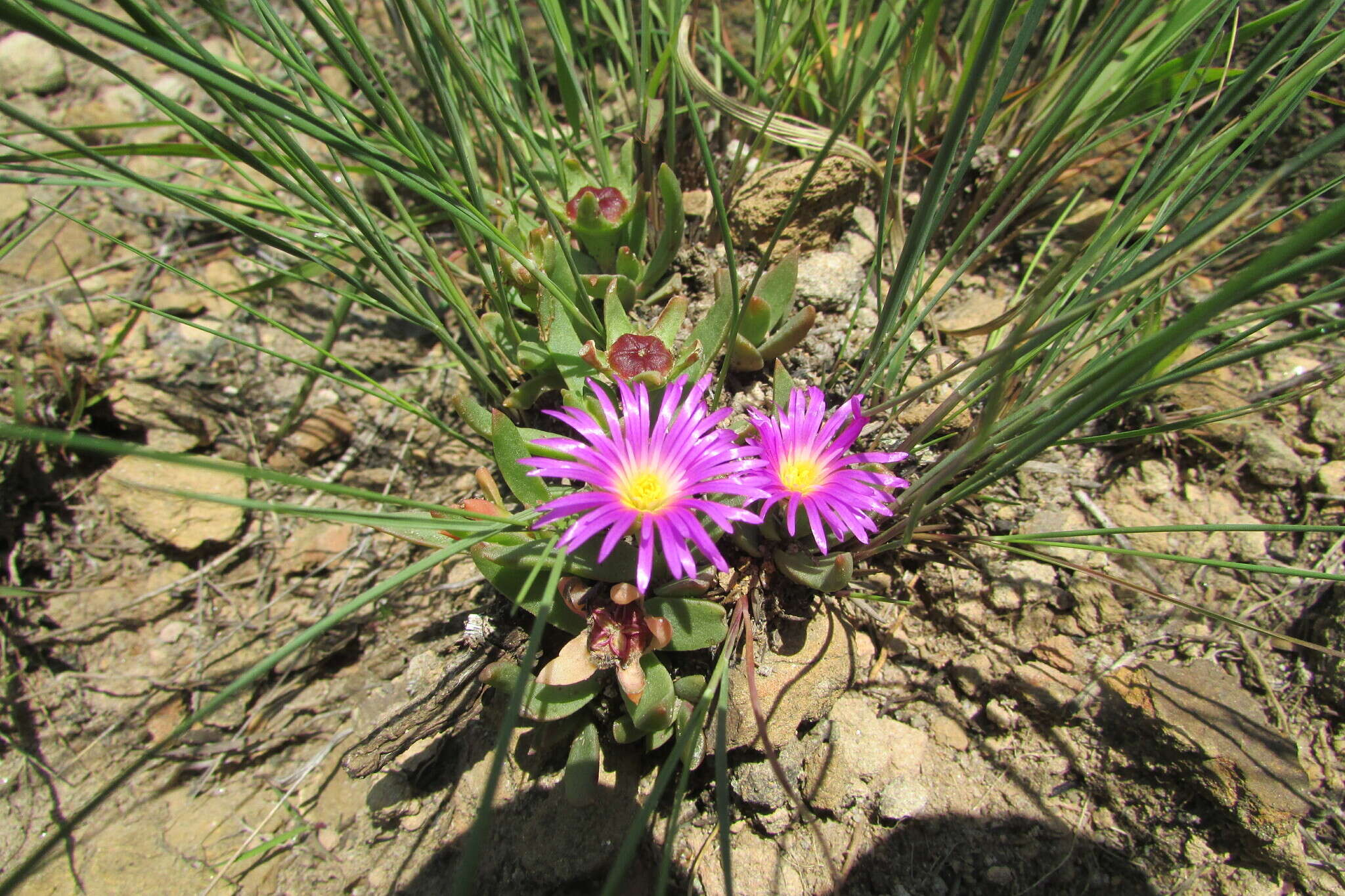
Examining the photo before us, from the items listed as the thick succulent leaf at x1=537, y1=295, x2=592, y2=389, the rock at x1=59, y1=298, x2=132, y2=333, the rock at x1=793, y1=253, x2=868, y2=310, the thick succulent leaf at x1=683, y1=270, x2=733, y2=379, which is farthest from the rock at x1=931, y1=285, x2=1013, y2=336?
the rock at x1=59, y1=298, x2=132, y2=333

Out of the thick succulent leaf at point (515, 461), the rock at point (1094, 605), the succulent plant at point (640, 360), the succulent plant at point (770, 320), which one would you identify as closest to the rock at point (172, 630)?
the thick succulent leaf at point (515, 461)

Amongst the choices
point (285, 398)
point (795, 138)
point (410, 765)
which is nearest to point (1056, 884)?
point (410, 765)

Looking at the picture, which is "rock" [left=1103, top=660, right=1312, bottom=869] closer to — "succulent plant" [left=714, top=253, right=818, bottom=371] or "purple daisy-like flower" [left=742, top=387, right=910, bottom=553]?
"purple daisy-like flower" [left=742, top=387, right=910, bottom=553]

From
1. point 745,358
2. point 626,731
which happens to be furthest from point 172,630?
point 745,358

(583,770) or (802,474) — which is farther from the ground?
(802,474)

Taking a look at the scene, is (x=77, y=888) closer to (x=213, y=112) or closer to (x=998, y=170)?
(x=213, y=112)

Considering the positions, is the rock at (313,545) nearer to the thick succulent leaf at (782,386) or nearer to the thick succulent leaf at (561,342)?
the thick succulent leaf at (561,342)

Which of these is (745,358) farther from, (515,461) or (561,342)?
(515,461)
